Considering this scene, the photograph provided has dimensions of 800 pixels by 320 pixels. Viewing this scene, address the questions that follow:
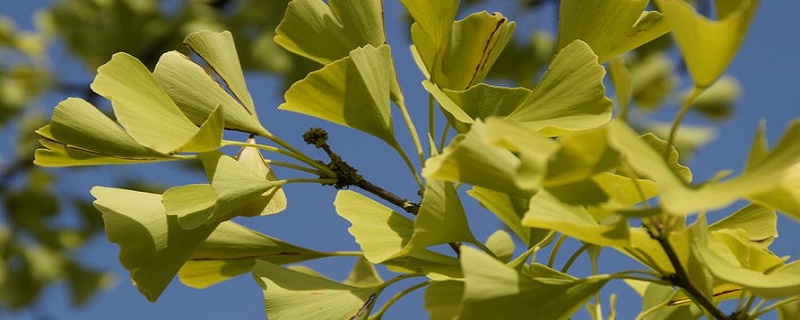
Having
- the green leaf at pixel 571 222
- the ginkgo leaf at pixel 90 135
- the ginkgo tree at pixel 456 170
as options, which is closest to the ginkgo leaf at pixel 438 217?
the ginkgo tree at pixel 456 170

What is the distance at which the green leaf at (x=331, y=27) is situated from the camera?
26.4 inches

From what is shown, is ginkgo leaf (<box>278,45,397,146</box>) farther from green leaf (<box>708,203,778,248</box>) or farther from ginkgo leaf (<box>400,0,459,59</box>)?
green leaf (<box>708,203,778,248</box>)

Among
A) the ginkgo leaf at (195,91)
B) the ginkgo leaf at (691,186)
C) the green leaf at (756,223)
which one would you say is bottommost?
the green leaf at (756,223)

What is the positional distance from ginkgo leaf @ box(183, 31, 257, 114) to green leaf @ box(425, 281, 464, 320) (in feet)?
0.81

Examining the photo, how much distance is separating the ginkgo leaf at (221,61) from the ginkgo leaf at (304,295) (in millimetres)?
135

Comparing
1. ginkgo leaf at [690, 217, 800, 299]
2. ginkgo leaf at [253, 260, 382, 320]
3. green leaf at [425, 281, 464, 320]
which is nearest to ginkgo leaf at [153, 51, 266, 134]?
ginkgo leaf at [253, 260, 382, 320]

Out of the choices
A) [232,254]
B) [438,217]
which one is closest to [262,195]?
[232,254]

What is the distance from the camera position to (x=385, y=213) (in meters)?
0.56

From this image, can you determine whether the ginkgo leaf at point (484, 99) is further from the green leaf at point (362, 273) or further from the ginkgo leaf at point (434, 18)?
the green leaf at point (362, 273)

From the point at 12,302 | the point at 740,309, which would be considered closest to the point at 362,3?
the point at 740,309

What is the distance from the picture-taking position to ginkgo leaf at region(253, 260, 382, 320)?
1.92 feet

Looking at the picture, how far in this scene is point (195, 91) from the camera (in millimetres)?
644

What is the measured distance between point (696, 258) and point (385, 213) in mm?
186

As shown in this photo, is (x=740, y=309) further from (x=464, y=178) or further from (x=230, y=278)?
(x=230, y=278)
